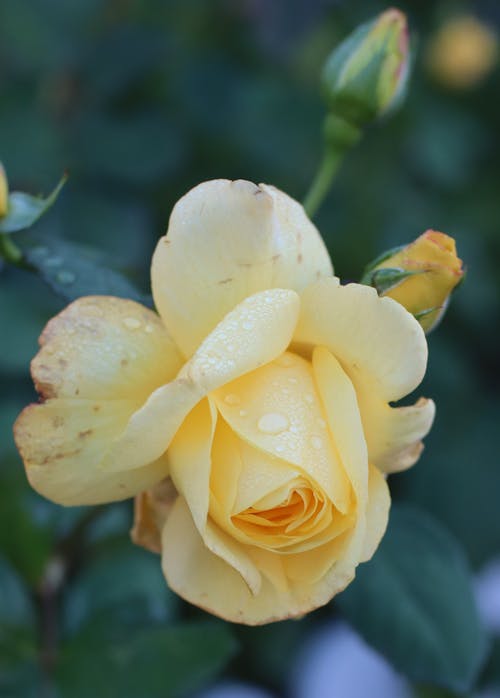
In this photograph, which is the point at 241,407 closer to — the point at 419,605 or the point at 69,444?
the point at 69,444

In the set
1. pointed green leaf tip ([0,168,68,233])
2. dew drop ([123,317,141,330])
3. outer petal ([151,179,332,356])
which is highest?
outer petal ([151,179,332,356])

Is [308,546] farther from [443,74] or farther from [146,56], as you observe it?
[443,74]

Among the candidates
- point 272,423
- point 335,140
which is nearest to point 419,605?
point 272,423

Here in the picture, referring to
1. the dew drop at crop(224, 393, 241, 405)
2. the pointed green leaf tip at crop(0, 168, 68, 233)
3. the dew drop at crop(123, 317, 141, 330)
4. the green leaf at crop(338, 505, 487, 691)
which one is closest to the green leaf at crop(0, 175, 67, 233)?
the pointed green leaf tip at crop(0, 168, 68, 233)

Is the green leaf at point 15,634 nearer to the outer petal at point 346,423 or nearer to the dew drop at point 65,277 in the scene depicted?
the dew drop at point 65,277

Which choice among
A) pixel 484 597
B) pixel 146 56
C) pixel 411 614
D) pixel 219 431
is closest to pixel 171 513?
pixel 219 431

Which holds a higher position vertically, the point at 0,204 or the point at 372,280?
the point at 372,280

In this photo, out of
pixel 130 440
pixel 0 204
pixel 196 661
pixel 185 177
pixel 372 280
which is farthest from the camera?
Answer: pixel 185 177

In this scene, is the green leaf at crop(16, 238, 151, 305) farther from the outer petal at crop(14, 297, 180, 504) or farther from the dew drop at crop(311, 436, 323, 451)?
the dew drop at crop(311, 436, 323, 451)
